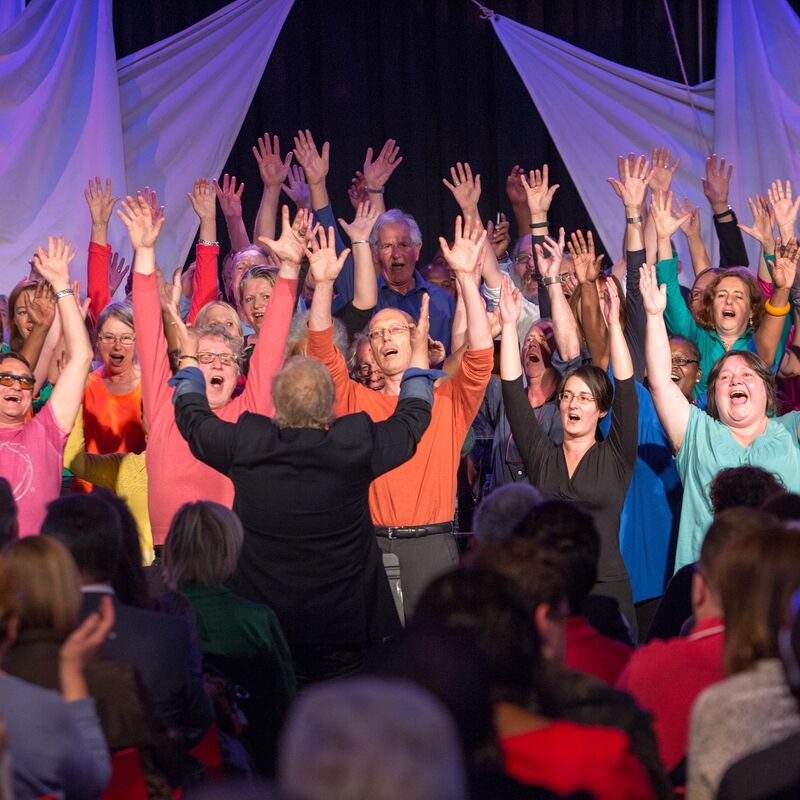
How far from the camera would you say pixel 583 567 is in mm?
2578

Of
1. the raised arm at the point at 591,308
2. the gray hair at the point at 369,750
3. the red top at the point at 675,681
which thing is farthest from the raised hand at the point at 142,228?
the gray hair at the point at 369,750

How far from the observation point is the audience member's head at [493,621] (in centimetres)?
183

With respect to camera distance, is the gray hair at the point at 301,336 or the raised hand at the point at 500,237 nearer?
the gray hair at the point at 301,336

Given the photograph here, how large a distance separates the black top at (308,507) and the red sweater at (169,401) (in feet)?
1.60

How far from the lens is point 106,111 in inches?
277

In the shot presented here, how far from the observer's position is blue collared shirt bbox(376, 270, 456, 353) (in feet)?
19.3

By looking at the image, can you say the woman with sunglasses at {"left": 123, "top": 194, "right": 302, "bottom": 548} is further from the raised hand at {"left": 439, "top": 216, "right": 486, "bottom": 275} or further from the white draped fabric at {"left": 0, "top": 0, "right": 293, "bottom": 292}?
the white draped fabric at {"left": 0, "top": 0, "right": 293, "bottom": 292}

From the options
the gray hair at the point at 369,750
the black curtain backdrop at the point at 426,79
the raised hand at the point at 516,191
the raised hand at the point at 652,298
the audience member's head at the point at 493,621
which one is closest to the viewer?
the gray hair at the point at 369,750

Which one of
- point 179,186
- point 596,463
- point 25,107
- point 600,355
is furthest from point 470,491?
point 25,107

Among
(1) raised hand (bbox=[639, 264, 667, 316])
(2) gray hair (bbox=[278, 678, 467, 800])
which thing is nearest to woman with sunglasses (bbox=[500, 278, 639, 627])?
(1) raised hand (bbox=[639, 264, 667, 316])

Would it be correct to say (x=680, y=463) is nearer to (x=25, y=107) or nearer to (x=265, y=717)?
(x=265, y=717)

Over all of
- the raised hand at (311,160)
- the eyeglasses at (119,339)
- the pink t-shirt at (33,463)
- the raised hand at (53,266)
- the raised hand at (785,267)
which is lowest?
the pink t-shirt at (33,463)

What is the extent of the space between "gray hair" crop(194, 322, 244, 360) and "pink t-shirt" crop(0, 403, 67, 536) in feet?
2.10

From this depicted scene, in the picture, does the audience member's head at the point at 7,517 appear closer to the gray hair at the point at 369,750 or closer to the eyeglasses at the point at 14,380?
the eyeglasses at the point at 14,380
